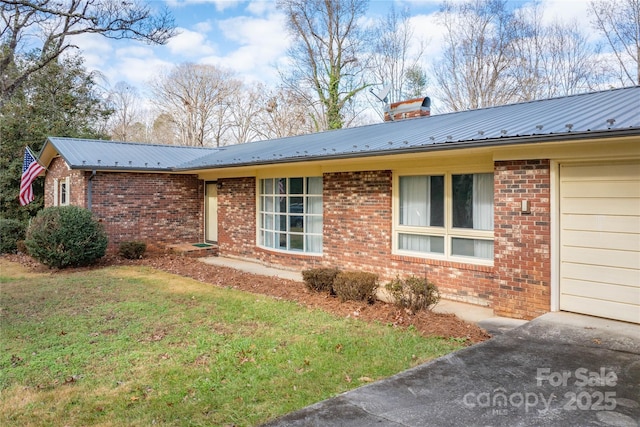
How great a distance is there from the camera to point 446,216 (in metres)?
7.98

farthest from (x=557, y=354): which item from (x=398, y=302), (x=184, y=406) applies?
(x=184, y=406)

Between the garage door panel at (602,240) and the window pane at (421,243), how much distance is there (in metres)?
2.38

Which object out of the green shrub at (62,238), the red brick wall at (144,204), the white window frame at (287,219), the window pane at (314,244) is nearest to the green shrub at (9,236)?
the red brick wall at (144,204)

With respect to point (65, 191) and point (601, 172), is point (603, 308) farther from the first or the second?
point (65, 191)

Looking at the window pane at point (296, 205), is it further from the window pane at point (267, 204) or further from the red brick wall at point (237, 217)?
the red brick wall at point (237, 217)

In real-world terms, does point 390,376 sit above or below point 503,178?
below

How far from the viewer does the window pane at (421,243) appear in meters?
8.16

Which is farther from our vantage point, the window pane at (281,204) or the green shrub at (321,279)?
the window pane at (281,204)

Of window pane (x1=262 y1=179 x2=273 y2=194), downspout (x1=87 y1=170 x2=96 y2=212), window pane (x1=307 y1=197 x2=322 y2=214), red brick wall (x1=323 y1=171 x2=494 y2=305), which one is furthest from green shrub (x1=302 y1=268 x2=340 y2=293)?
downspout (x1=87 y1=170 x2=96 y2=212)

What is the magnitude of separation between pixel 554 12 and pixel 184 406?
2534 cm

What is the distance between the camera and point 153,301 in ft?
25.9

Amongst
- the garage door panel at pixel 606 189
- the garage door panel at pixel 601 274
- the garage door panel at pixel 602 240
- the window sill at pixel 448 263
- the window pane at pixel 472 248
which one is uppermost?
the garage door panel at pixel 606 189

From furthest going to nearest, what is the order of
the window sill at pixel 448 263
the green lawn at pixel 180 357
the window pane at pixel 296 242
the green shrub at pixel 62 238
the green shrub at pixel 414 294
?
1. the window pane at pixel 296 242
2. the green shrub at pixel 62 238
3. the window sill at pixel 448 263
4. the green shrub at pixel 414 294
5. the green lawn at pixel 180 357

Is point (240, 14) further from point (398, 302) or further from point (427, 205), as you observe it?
point (398, 302)
